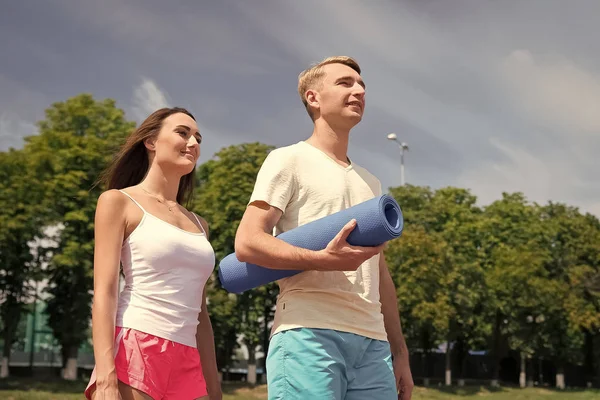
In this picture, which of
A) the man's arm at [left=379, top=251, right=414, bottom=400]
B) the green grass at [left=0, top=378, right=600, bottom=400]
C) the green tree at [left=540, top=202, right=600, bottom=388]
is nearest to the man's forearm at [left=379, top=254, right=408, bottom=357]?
the man's arm at [left=379, top=251, right=414, bottom=400]

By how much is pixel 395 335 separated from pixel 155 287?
1.59 meters

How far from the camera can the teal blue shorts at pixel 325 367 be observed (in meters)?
3.93

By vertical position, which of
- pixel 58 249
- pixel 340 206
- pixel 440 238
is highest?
pixel 440 238

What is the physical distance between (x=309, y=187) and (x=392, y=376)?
1.14m

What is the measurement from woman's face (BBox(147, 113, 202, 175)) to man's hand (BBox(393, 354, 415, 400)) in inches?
67.6

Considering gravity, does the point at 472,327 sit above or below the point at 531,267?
below

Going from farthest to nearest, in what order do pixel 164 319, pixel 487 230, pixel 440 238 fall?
pixel 487 230 < pixel 440 238 < pixel 164 319

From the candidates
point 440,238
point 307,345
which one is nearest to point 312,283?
point 307,345

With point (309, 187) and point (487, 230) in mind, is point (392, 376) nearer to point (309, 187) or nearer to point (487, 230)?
point (309, 187)

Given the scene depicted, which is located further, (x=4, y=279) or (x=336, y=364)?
(x=4, y=279)

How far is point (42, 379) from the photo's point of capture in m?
38.4

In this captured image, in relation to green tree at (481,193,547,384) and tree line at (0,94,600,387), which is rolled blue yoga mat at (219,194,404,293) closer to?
tree line at (0,94,600,387)

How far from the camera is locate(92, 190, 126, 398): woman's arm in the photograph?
364cm

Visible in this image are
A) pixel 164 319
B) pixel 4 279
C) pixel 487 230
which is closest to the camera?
pixel 164 319
